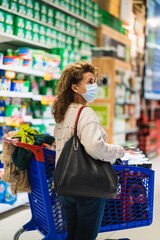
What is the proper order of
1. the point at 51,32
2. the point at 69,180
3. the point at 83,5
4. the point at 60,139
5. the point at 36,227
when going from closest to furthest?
the point at 69,180 < the point at 60,139 < the point at 36,227 < the point at 51,32 < the point at 83,5

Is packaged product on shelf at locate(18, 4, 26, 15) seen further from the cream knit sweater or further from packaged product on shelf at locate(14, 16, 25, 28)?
the cream knit sweater

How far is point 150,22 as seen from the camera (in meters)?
8.28

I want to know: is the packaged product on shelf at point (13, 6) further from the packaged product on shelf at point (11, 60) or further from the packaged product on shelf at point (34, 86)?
the packaged product on shelf at point (34, 86)

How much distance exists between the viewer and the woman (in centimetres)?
175

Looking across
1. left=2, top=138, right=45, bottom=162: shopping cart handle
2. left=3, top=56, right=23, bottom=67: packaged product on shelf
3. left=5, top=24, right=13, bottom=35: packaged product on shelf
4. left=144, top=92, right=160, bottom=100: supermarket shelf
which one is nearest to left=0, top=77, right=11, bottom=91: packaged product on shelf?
left=3, top=56, right=23, bottom=67: packaged product on shelf

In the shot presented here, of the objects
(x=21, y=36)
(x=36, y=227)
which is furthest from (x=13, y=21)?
(x=36, y=227)

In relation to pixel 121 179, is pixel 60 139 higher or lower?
higher

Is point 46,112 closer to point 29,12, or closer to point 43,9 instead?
point 29,12

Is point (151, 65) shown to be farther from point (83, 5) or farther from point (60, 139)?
point (60, 139)

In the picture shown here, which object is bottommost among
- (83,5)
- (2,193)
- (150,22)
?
(2,193)

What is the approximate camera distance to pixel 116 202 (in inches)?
89.7

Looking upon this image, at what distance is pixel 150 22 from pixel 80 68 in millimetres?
6950

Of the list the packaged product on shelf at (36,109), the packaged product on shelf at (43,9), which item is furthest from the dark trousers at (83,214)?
the packaged product on shelf at (43,9)

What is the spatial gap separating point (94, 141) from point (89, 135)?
4 centimetres
